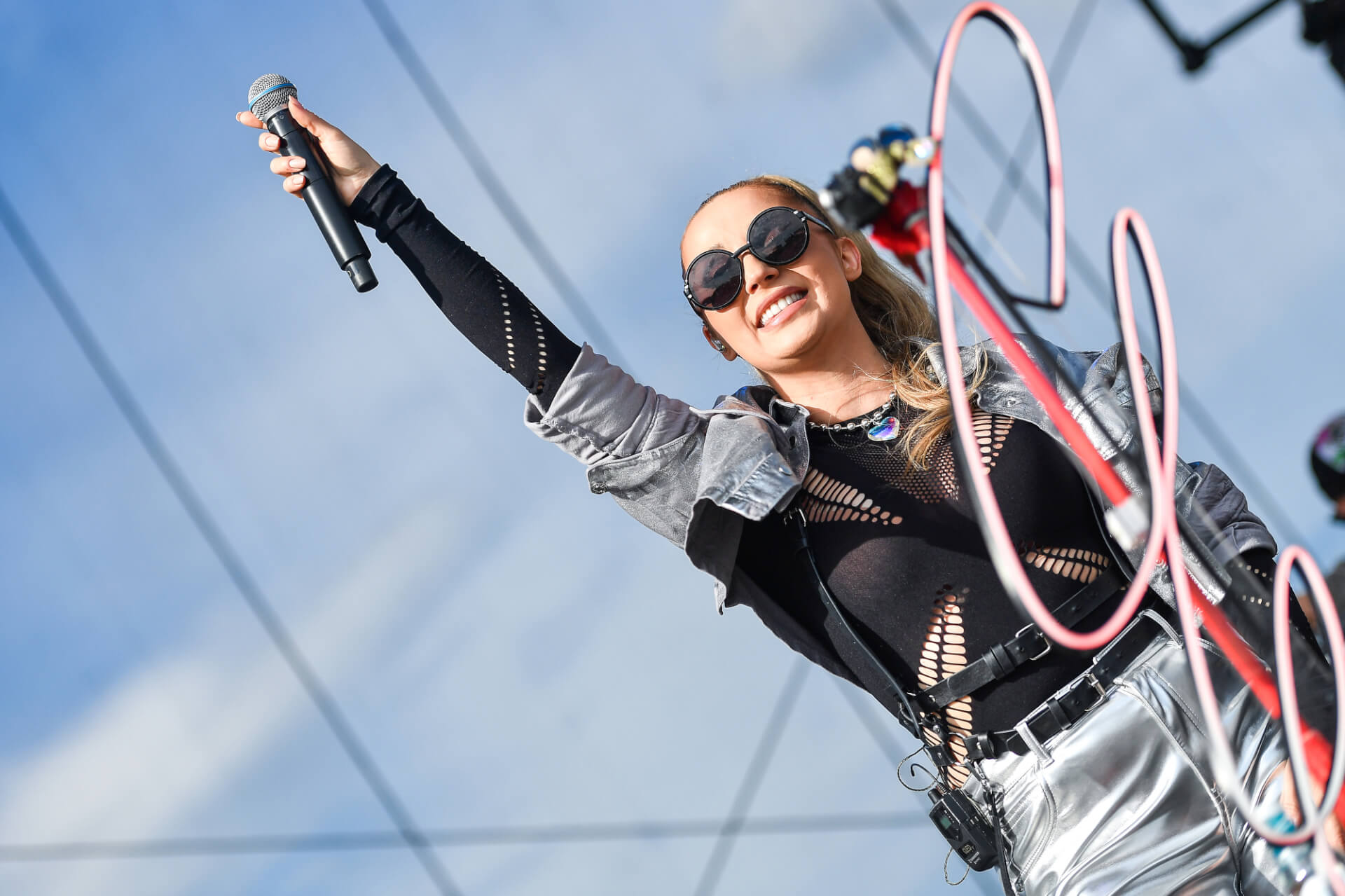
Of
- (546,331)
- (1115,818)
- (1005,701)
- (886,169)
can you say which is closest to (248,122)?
(546,331)

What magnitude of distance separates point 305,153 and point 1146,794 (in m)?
1.68

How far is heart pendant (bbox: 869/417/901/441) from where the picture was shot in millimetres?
2279

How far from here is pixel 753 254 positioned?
2.32 meters

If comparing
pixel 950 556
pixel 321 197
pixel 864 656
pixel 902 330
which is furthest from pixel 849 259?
pixel 321 197

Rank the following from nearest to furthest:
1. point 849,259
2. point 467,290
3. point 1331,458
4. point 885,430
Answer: point 467,290
point 885,430
point 849,259
point 1331,458

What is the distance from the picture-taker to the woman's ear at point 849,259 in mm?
2564

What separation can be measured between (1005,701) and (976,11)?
3.67 feet

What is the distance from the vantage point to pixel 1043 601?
2014mm

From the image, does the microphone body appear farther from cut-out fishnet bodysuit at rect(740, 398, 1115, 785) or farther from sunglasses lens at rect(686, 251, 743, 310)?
cut-out fishnet bodysuit at rect(740, 398, 1115, 785)

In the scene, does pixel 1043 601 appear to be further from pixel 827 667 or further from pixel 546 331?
pixel 546 331

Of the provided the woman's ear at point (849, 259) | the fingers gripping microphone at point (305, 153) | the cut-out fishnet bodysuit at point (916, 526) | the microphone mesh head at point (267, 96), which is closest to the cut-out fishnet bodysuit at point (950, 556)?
the cut-out fishnet bodysuit at point (916, 526)

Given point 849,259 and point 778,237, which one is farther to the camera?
point 849,259

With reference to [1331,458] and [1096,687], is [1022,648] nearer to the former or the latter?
[1096,687]

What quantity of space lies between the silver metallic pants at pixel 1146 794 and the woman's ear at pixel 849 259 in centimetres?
98
